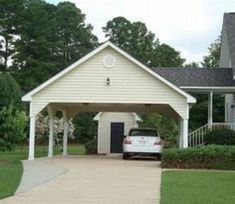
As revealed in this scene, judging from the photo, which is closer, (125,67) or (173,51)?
(125,67)

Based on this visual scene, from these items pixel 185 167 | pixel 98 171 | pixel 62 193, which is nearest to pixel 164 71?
pixel 185 167

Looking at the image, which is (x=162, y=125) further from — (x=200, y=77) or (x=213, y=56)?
(x=200, y=77)

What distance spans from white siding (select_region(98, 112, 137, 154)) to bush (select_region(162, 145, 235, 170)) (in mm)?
18853

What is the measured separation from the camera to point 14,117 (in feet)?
92.0

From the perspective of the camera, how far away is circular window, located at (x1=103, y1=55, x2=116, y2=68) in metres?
26.5

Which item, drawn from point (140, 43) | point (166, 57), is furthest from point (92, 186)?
point (140, 43)

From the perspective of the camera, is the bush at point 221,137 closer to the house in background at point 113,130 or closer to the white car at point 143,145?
the white car at point 143,145

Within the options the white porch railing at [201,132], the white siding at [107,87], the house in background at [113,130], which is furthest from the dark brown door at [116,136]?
the white siding at [107,87]

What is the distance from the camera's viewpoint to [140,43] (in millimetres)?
80375

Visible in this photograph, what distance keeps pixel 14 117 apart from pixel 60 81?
3173 mm

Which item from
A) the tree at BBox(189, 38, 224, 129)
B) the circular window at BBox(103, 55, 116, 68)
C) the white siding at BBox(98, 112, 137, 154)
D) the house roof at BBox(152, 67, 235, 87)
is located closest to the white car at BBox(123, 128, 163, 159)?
the circular window at BBox(103, 55, 116, 68)

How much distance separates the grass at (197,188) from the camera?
12781 mm

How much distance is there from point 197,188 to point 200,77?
15.7 m

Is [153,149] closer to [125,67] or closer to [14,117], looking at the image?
[125,67]
